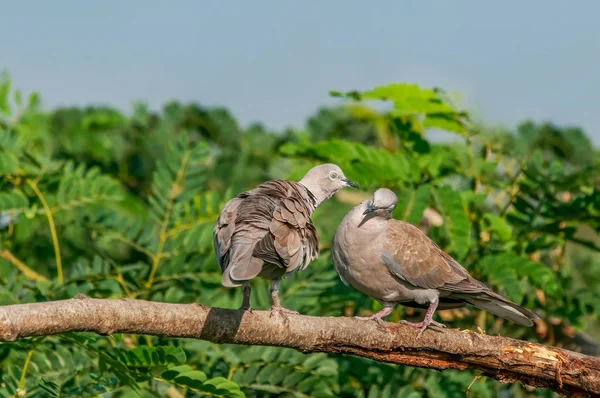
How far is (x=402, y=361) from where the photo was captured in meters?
4.64

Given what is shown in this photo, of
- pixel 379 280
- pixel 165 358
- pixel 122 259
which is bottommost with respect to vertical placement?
pixel 122 259

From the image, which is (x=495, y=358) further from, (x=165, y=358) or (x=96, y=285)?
(x=96, y=285)

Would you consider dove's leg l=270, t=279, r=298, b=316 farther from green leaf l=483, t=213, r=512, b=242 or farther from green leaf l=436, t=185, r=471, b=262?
green leaf l=483, t=213, r=512, b=242

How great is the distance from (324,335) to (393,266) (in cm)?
98

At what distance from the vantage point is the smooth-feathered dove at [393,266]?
5125mm

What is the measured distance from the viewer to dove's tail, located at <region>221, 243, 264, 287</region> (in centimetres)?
409

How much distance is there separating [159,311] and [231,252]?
692 millimetres

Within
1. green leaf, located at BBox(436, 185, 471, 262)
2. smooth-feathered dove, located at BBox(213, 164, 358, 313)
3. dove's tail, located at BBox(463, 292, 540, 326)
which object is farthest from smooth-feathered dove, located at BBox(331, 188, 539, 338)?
green leaf, located at BBox(436, 185, 471, 262)

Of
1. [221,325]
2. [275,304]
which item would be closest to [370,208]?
[275,304]

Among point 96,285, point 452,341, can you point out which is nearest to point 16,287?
point 96,285

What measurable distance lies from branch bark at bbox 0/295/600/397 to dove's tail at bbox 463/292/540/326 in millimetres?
503

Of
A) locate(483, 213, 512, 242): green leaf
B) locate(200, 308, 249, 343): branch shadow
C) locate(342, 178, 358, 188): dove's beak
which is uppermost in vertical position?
locate(342, 178, 358, 188): dove's beak

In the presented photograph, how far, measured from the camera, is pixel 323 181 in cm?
561

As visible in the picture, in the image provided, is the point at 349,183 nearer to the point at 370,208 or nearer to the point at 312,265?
the point at 370,208
